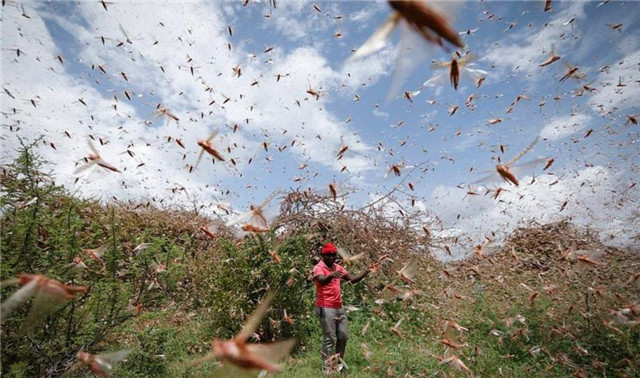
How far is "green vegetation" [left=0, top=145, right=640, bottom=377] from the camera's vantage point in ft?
11.7

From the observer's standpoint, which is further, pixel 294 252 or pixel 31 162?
pixel 294 252

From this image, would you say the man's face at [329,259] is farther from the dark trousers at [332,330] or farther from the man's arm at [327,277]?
the dark trousers at [332,330]

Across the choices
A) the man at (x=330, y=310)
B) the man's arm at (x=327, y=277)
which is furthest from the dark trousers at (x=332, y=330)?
the man's arm at (x=327, y=277)

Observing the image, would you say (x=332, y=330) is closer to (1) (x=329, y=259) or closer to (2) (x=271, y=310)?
(1) (x=329, y=259)

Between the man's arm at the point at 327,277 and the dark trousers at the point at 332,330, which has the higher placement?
the man's arm at the point at 327,277

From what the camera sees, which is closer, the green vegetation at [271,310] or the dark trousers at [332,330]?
the green vegetation at [271,310]

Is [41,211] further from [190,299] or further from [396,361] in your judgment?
[190,299]

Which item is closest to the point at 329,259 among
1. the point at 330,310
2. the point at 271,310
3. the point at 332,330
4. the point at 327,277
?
the point at 327,277

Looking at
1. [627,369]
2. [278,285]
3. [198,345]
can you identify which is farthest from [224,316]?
[627,369]

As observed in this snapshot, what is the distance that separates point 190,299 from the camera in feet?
30.5

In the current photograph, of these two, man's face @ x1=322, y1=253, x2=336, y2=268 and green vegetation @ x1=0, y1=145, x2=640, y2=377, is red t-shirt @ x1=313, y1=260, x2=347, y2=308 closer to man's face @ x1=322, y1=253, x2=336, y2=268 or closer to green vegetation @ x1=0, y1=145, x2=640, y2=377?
man's face @ x1=322, y1=253, x2=336, y2=268

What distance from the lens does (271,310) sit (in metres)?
6.54

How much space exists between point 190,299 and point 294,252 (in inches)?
152

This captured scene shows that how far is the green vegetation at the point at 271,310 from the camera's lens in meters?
3.55
